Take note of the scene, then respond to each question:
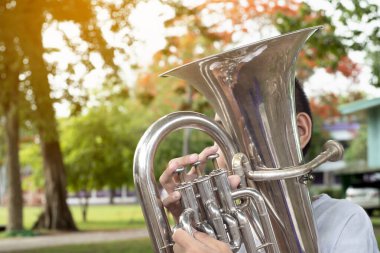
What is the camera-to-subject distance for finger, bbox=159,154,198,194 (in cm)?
193

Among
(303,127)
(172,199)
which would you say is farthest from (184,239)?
(303,127)

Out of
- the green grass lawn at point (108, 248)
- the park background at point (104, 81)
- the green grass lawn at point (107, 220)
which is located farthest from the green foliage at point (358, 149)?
the green grass lawn at point (108, 248)

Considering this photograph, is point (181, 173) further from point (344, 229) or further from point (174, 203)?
point (344, 229)

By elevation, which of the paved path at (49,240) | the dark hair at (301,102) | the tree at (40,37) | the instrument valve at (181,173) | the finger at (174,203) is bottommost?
the paved path at (49,240)

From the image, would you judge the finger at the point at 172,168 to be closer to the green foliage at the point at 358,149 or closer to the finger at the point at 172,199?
the finger at the point at 172,199

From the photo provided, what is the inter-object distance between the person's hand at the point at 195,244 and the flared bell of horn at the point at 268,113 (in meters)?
0.33

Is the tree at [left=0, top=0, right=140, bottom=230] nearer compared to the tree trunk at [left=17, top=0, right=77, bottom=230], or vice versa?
the tree at [left=0, top=0, right=140, bottom=230]

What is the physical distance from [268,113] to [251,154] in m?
0.12


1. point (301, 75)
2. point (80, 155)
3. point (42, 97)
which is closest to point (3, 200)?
point (80, 155)

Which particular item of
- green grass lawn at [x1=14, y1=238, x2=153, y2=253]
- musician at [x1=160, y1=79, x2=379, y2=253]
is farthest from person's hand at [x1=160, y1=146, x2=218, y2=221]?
green grass lawn at [x1=14, y1=238, x2=153, y2=253]

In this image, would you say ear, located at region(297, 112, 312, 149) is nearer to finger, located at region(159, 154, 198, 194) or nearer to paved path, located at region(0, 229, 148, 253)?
finger, located at region(159, 154, 198, 194)

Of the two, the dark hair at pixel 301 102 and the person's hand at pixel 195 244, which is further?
the dark hair at pixel 301 102

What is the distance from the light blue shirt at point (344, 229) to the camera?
1.95m

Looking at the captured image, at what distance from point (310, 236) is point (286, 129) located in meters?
0.30
